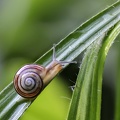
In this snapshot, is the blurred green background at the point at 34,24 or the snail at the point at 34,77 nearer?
the snail at the point at 34,77

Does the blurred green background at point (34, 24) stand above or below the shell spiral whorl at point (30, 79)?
above

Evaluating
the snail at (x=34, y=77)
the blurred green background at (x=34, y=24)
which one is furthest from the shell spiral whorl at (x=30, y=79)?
the blurred green background at (x=34, y=24)

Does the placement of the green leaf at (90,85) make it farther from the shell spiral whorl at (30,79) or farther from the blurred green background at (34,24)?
the blurred green background at (34,24)

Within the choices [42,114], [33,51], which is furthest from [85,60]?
[33,51]

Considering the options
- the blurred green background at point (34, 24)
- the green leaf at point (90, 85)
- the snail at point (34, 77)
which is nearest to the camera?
the green leaf at point (90, 85)

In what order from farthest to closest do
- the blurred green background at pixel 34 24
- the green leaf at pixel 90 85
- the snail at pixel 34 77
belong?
1. the blurred green background at pixel 34 24
2. the snail at pixel 34 77
3. the green leaf at pixel 90 85

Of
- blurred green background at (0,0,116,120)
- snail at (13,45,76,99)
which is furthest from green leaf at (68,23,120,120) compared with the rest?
blurred green background at (0,0,116,120)

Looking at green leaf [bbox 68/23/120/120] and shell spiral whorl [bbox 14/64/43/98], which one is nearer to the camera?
green leaf [bbox 68/23/120/120]

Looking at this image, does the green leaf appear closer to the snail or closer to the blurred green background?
the snail

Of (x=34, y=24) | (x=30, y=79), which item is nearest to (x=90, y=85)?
(x=30, y=79)
